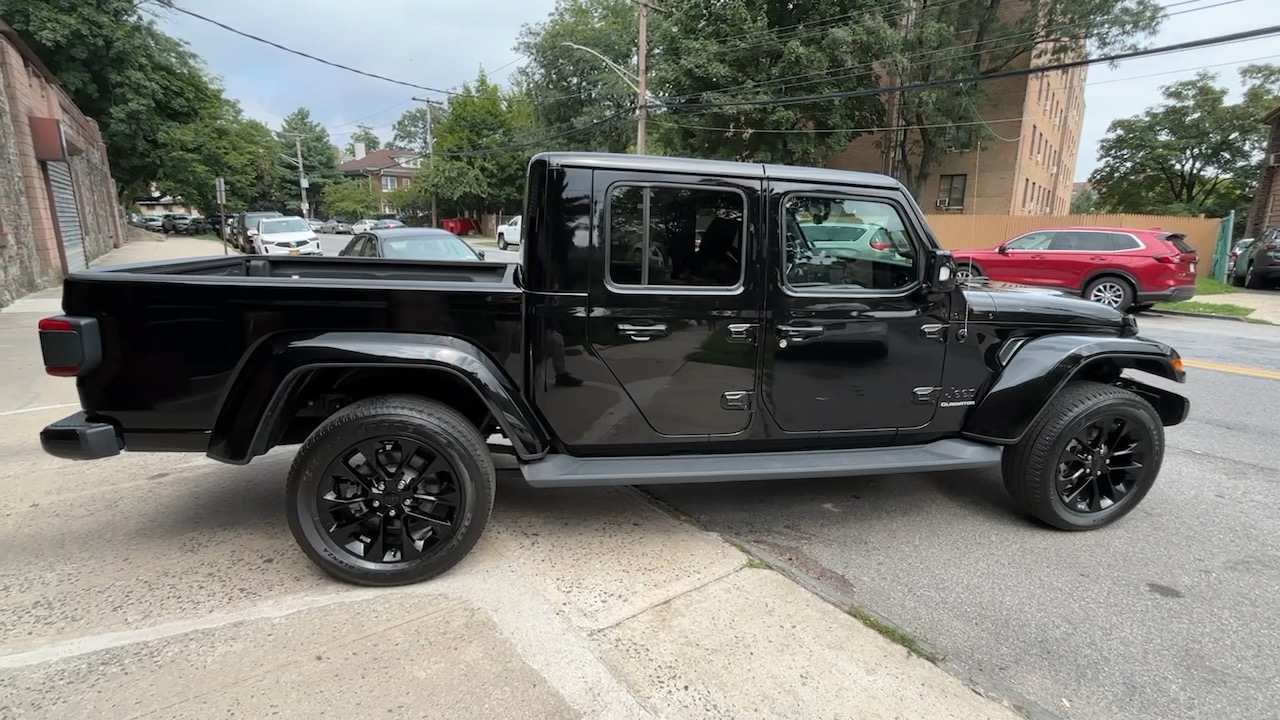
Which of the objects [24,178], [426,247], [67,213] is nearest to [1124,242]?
[426,247]

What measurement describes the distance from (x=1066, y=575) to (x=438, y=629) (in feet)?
9.58

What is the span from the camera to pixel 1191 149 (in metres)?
41.6

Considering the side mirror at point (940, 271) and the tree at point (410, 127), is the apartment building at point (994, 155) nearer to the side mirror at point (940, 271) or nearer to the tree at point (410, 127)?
the side mirror at point (940, 271)

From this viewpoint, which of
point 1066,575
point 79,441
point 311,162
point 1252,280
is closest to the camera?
point 79,441

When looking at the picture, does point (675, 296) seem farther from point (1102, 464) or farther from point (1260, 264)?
point (1260, 264)

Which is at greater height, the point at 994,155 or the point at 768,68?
the point at 768,68

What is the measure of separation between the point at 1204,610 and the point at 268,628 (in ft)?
13.1

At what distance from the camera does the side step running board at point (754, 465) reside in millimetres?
3070

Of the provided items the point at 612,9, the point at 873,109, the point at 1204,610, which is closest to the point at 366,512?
the point at 1204,610

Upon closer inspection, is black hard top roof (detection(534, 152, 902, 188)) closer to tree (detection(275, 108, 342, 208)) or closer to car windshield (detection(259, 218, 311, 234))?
car windshield (detection(259, 218, 311, 234))

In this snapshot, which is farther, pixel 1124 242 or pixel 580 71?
pixel 580 71

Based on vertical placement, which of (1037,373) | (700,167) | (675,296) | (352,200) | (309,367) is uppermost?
(352,200)

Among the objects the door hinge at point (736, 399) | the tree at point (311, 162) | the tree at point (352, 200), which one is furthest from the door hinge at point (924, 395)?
the tree at point (311, 162)

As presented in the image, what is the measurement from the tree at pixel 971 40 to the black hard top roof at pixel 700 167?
21.9 m
